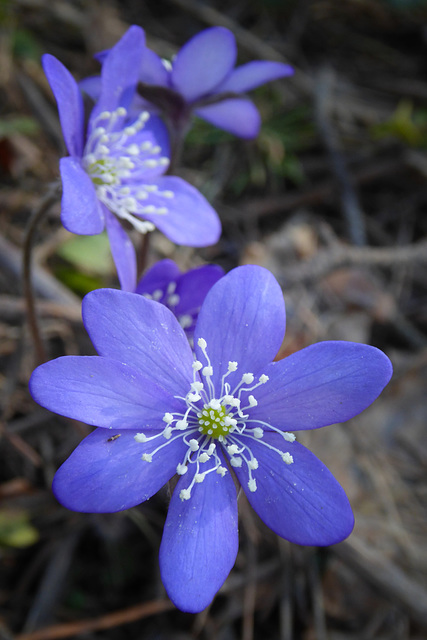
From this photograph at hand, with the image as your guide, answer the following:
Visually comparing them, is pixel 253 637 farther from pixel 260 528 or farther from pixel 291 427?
pixel 291 427

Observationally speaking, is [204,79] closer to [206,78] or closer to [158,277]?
[206,78]

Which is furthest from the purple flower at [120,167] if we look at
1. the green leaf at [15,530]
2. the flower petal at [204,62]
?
the green leaf at [15,530]

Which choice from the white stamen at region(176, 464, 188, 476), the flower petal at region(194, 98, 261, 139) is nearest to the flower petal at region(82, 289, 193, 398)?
the white stamen at region(176, 464, 188, 476)

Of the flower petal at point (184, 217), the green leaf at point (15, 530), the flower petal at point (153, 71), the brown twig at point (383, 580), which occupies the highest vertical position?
the flower petal at point (153, 71)

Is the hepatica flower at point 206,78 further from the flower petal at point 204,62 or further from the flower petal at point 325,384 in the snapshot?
the flower petal at point 325,384

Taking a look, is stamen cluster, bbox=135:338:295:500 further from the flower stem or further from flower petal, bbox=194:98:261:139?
flower petal, bbox=194:98:261:139

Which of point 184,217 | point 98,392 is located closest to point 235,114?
point 184,217

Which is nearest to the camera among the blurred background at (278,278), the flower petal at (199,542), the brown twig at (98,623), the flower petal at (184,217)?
the flower petal at (199,542)
